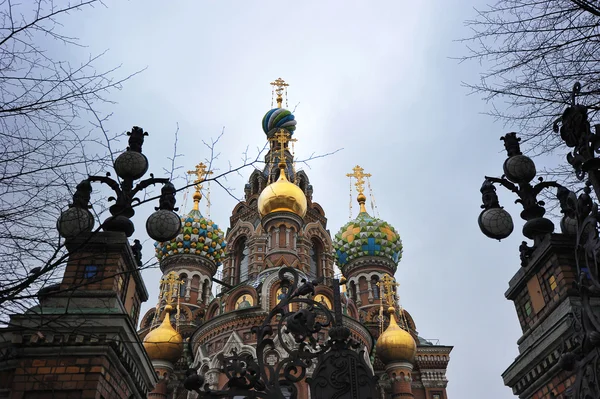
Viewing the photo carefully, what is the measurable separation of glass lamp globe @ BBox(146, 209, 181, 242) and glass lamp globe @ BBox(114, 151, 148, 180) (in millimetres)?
573

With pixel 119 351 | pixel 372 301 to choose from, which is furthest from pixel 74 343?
pixel 372 301

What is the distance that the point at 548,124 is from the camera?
590cm

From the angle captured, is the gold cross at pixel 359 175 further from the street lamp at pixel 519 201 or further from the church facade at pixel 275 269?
the street lamp at pixel 519 201

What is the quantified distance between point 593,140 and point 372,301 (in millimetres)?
26912

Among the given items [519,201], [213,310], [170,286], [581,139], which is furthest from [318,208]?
[581,139]

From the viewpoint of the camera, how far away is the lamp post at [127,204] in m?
6.38

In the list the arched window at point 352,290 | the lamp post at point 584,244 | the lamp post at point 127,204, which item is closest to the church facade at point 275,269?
the arched window at point 352,290

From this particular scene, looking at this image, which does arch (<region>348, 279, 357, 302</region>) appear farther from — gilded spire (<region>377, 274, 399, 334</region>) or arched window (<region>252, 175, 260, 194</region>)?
arched window (<region>252, 175, 260, 194</region>)

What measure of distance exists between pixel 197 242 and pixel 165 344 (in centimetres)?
1002

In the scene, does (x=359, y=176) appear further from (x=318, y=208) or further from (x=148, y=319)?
(x=148, y=319)

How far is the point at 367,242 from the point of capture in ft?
106

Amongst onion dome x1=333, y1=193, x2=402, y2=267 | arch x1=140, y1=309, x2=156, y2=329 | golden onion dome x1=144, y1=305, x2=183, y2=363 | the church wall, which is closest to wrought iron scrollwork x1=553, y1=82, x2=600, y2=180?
the church wall

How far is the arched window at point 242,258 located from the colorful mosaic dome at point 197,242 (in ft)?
3.57

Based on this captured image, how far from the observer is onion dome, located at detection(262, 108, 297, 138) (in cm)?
3709
